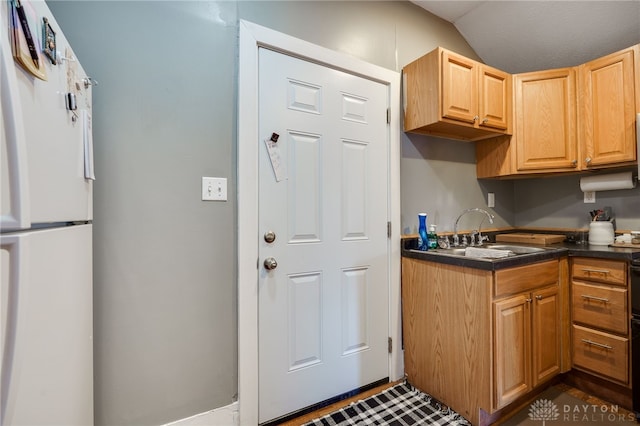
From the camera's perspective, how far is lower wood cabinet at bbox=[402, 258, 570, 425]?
141 cm

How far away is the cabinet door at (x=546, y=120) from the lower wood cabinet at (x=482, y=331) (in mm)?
769

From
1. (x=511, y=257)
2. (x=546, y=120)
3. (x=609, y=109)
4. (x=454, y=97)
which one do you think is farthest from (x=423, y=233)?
(x=609, y=109)

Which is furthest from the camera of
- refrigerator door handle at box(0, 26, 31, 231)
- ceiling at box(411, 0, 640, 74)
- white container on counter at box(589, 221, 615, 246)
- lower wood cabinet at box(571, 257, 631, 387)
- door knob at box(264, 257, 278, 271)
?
white container on counter at box(589, 221, 615, 246)

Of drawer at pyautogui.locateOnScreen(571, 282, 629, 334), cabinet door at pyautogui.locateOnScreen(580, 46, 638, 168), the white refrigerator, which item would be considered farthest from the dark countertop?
the white refrigerator

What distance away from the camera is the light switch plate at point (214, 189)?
1397 mm

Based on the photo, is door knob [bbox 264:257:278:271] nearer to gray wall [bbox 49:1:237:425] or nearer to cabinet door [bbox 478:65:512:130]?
gray wall [bbox 49:1:237:425]

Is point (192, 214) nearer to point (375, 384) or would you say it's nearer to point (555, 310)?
point (375, 384)

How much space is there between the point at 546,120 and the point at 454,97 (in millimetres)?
844

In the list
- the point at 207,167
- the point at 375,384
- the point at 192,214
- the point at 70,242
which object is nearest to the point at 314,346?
the point at 375,384

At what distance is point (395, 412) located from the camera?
5.17ft

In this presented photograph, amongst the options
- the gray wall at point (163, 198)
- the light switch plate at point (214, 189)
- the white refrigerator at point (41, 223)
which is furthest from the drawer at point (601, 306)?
the white refrigerator at point (41, 223)

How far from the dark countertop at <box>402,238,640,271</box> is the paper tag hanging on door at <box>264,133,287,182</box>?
96 cm

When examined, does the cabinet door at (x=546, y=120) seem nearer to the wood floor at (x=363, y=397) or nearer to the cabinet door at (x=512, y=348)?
the cabinet door at (x=512, y=348)

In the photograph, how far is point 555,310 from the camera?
68.1 inches
